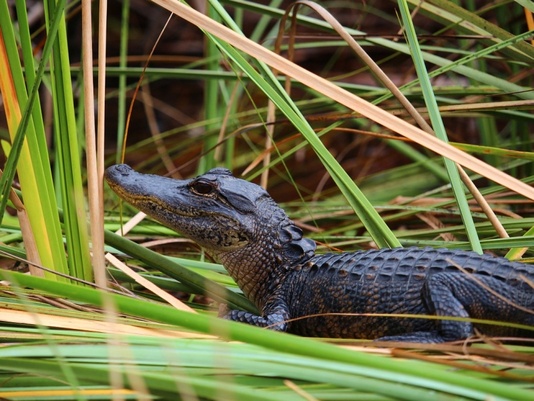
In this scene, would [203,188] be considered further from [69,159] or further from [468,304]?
[468,304]

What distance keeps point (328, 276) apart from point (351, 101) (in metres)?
0.73

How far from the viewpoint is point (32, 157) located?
2727 mm

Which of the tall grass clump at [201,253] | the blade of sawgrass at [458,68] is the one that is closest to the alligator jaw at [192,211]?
the tall grass clump at [201,253]

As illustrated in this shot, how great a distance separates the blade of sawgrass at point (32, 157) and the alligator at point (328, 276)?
0.42 metres

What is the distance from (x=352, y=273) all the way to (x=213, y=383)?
1.16 meters

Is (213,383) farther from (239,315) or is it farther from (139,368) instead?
(239,315)

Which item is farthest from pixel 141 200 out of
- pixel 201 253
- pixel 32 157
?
pixel 201 253

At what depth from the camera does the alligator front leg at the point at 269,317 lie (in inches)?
116

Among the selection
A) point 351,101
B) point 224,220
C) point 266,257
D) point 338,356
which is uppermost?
point 351,101

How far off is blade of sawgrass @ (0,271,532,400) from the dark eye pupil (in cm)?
140

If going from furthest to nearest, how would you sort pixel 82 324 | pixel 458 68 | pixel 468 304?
pixel 458 68 → pixel 468 304 → pixel 82 324

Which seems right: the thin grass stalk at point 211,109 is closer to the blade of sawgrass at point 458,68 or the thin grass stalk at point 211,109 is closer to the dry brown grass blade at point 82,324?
the blade of sawgrass at point 458,68

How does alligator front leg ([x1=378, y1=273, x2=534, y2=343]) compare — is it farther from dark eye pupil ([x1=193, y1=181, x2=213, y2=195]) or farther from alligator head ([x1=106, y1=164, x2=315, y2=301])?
dark eye pupil ([x1=193, y1=181, x2=213, y2=195])

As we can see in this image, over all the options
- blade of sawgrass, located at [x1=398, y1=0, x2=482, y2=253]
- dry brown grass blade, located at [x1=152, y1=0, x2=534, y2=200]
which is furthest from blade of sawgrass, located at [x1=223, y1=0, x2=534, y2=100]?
dry brown grass blade, located at [x1=152, y1=0, x2=534, y2=200]
